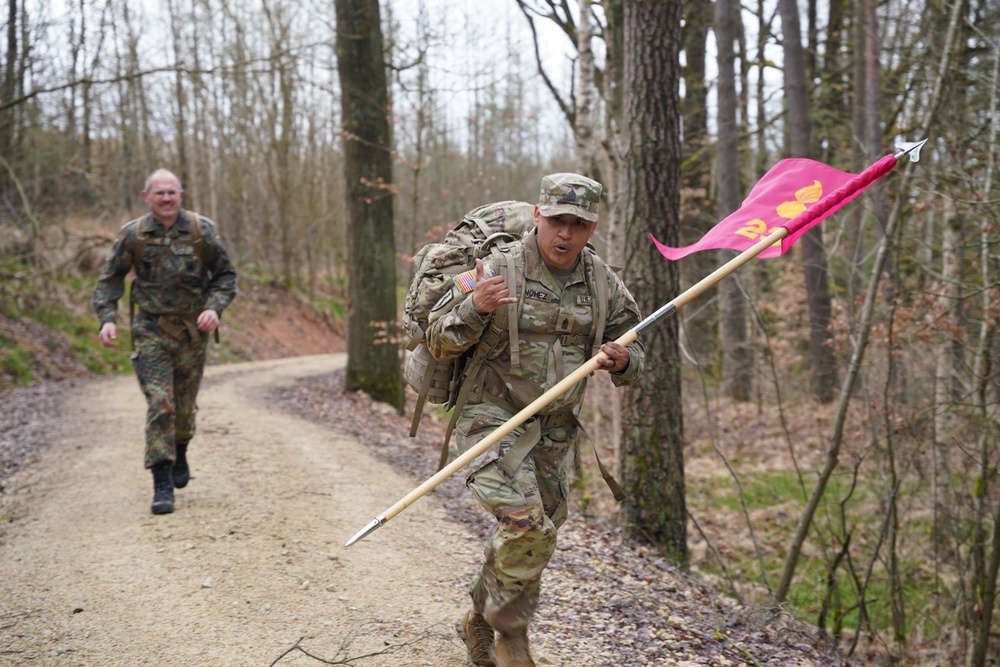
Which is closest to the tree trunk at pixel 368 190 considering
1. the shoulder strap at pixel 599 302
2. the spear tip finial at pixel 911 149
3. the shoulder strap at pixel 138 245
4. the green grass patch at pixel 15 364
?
the shoulder strap at pixel 138 245

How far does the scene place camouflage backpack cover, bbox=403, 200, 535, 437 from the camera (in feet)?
12.1

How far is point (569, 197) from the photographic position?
342 centimetres

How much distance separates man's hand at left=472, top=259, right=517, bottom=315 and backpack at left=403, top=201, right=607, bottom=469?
16 centimetres

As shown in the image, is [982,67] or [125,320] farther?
[125,320]

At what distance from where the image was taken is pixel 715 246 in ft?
13.6

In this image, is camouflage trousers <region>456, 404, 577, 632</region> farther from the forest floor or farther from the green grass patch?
the green grass patch

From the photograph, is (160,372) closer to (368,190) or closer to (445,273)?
(445,273)

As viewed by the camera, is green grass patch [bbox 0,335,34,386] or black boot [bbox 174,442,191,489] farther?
green grass patch [bbox 0,335,34,386]

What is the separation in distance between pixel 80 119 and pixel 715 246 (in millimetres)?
23867

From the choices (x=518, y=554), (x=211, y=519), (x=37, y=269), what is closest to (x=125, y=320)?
(x=37, y=269)

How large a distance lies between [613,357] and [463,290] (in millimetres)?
694

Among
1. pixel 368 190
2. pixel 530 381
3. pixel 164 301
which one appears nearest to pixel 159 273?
pixel 164 301

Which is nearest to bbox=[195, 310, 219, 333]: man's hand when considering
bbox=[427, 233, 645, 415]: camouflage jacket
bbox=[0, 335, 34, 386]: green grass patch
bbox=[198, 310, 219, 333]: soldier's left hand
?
bbox=[198, 310, 219, 333]: soldier's left hand

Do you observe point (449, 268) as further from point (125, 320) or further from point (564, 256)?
point (125, 320)
